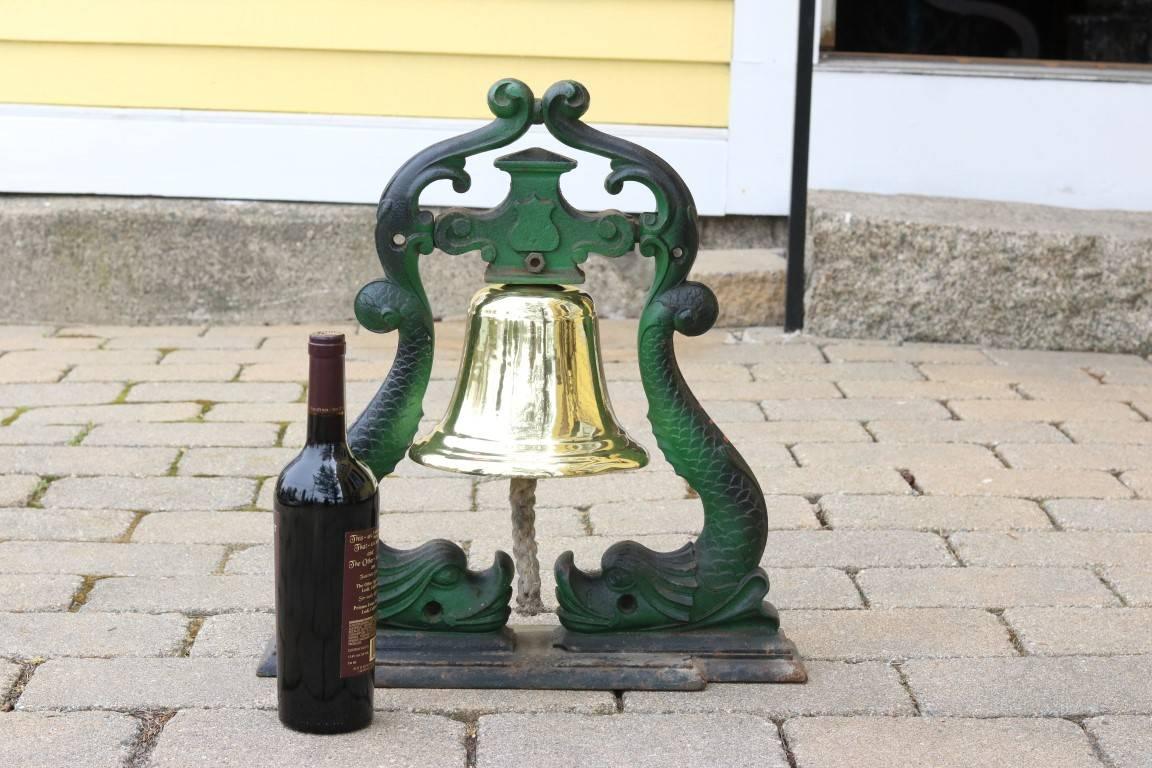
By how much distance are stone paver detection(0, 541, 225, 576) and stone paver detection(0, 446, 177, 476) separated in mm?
665

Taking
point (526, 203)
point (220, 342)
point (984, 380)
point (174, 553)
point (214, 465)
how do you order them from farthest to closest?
point (220, 342)
point (984, 380)
point (214, 465)
point (174, 553)
point (526, 203)

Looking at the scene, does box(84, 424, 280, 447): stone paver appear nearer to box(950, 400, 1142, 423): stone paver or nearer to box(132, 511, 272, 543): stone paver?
box(132, 511, 272, 543): stone paver

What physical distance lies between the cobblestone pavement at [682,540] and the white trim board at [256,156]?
0.62 meters

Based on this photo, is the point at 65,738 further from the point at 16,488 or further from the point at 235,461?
the point at 235,461

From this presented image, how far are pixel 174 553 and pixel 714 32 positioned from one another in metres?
3.54

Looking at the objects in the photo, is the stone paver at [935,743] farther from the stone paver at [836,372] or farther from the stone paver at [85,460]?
the stone paver at [836,372]

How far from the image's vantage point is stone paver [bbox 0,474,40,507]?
425 centimetres

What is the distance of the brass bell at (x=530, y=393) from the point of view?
9.37 ft

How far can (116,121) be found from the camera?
655 cm

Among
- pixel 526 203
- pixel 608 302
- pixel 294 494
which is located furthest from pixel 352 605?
pixel 608 302

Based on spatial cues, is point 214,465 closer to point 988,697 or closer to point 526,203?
point 526,203

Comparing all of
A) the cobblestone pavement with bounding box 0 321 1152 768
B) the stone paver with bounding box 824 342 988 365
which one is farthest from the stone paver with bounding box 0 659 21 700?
the stone paver with bounding box 824 342 988 365

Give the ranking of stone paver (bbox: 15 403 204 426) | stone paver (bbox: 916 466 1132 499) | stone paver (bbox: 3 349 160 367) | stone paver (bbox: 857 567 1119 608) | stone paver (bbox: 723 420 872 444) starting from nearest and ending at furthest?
stone paver (bbox: 857 567 1119 608) → stone paver (bbox: 916 466 1132 499) → stone paver (bbox: 723 420 872 444) → stone paver (bbox: 15 403 204 426) → stone paver (bbox: 3 349 160 367)

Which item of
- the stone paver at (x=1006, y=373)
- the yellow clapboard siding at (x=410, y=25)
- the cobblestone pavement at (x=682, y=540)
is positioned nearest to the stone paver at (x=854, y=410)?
the cobblestone pavement at (x=682, y=540)
